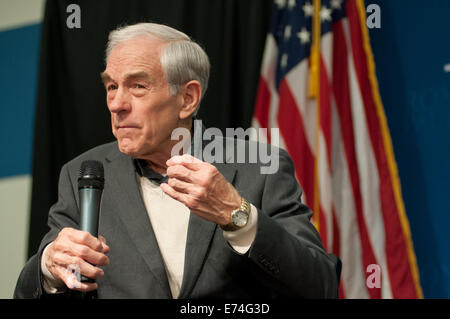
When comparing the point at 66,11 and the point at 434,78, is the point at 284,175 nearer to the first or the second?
the point at 434,78

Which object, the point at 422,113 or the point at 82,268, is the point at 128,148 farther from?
the point at 422,113

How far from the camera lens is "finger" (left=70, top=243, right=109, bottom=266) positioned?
1381mm

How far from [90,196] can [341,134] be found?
81.9 inches

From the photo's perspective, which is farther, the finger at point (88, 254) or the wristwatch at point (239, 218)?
the wristwatch at point (239, 218)

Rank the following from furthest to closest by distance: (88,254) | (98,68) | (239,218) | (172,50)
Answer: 1. (98,68)
2. (172,50)
3. (239,218)
4. (88,254)

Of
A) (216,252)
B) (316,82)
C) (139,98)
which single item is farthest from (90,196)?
(316,82)

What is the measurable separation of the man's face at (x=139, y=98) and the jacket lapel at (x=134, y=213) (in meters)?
0.09

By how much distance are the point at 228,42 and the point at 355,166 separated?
1.02m

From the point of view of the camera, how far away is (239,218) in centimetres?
159

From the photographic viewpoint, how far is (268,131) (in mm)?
3316

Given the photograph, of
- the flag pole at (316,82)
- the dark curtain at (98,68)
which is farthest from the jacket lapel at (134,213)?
the dark curtain at (98,68)

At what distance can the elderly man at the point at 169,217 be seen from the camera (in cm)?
153

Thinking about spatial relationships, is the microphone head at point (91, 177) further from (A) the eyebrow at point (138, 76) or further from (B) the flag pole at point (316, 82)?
(B) the flag pole at point (316, 82)
